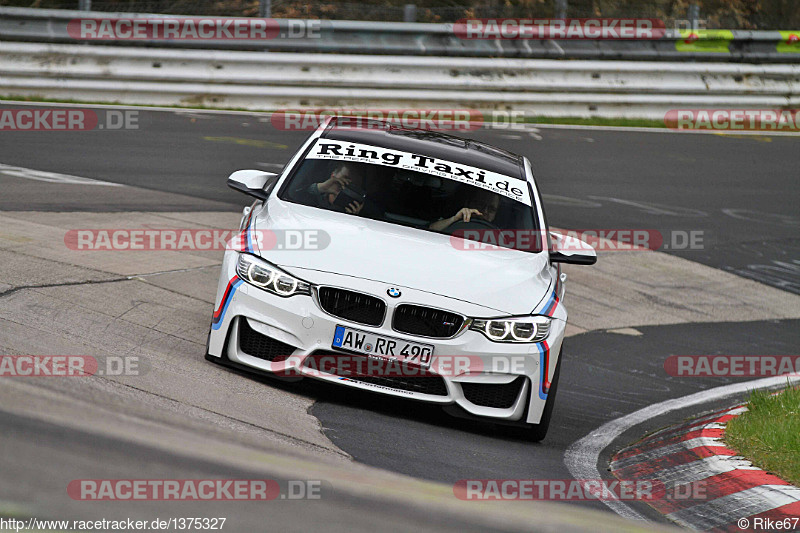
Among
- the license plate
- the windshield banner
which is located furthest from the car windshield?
the license plate

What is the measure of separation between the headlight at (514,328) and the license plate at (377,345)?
34cm

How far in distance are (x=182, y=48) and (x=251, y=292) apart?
1353 centimetres

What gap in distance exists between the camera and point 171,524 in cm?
263

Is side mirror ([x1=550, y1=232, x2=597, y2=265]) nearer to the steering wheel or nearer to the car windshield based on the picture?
the car windshield

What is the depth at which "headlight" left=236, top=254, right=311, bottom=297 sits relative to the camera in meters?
5.99

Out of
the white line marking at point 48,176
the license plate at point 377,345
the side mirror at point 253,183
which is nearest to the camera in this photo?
the license plate at point 377,345

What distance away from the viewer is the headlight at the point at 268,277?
19.7ft

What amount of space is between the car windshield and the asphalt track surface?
1.23 m

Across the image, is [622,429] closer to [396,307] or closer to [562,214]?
[396,307]

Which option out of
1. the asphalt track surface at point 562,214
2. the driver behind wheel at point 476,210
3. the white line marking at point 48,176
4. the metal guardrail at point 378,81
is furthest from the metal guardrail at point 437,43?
the driver behind wheel at point 476,210

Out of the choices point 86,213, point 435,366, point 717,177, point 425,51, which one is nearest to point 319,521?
point 435,366

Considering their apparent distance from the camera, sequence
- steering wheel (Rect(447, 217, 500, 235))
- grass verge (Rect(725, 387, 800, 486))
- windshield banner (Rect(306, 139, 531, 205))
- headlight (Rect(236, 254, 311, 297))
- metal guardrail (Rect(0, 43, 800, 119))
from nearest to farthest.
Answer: grass verge (Rect(725, 387, 800, 486))
headlight (Rect(236, 254, 311, 297))
steering wheel (Rect(447, 217, 500, 235))
windshield banner (Rect(306, 139, 531, 205))
metal guardrail (Rect(0, 43, 800, 119))

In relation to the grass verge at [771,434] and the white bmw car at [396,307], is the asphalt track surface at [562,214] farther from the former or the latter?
the grass verge at [771,434]

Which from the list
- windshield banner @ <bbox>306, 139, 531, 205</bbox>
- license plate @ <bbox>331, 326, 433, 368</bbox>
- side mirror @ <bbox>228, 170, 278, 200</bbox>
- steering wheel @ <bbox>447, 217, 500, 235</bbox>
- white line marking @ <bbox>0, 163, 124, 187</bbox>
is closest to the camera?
license plate @ <bbox>331, 326, 433, 368</bbox>
